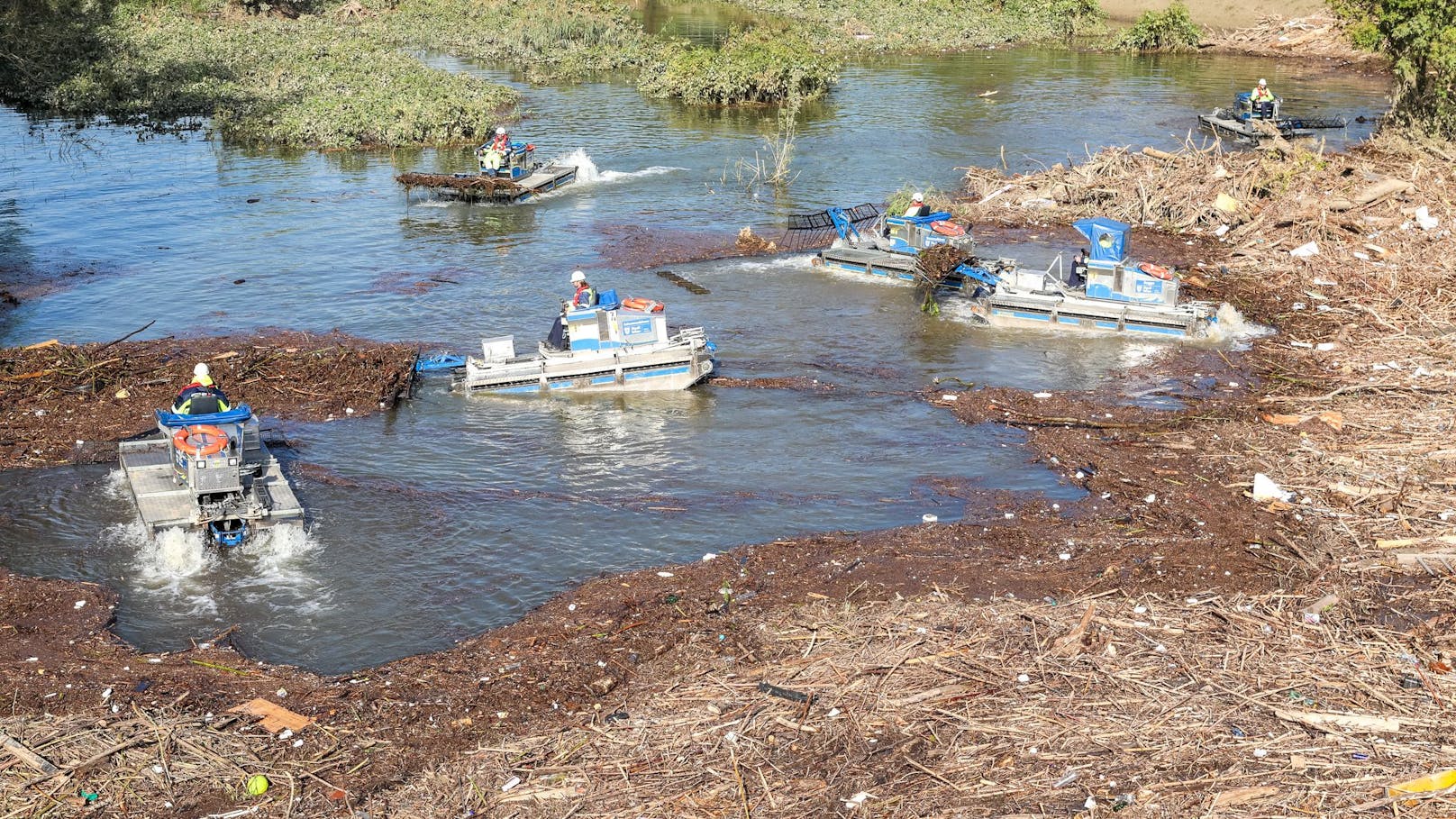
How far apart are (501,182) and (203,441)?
2129cm

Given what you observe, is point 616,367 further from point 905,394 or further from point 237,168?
point 237,168

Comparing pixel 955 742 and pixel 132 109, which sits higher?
pixel 132 109

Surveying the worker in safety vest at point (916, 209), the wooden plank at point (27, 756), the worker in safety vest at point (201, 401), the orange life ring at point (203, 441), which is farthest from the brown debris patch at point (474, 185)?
the wooden plank at point (27, 756)

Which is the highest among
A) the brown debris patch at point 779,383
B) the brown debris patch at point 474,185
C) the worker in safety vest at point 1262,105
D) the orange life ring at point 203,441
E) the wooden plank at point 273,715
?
the worker in safety vest at point 1262,105

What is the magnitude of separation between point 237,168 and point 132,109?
34.6 feet

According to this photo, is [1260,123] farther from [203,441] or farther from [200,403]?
[203,441]

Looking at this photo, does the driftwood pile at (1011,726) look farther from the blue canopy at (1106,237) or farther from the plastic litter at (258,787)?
the blue canopy at (1106,237)

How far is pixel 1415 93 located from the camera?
123ft

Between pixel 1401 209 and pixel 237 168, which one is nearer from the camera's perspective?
pixel 1401 209

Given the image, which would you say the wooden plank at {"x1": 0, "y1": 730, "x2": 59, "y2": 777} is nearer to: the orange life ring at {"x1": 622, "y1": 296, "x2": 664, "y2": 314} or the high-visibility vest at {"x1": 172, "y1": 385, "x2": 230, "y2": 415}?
the high-visibility vest at {"x1": 172, "y1": 385, "x2": 230, "y2": 415}

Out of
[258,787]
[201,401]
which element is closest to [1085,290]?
[201,401]

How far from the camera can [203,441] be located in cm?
1570

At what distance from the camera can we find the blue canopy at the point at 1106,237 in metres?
24.4

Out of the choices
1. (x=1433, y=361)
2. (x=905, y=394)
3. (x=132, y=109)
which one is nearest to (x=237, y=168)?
(x=132, y=109)
